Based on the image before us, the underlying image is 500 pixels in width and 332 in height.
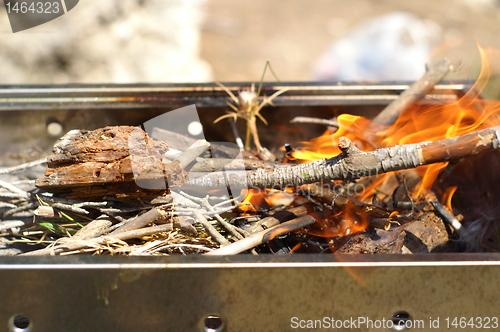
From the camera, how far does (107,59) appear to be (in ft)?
16.8

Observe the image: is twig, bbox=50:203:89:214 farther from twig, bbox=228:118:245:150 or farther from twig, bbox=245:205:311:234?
twig, bbox=228:118:245:150

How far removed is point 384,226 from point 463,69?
150 cm

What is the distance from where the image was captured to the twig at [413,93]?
2447 millimetres

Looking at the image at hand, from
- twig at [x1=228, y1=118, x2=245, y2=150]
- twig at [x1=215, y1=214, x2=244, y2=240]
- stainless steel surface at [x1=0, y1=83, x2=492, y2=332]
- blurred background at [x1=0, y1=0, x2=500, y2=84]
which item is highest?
blurred background at [x1=0, y1=0, x2=500, y2=84]

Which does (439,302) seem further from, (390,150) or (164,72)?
(164,72)

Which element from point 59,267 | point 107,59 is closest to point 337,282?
point 59,267

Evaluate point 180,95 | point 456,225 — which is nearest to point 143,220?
point 180,95

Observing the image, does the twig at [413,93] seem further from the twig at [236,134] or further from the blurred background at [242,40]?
the twig at [236,134]

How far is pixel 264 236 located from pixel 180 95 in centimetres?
131

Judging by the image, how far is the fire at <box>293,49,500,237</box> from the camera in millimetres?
1980

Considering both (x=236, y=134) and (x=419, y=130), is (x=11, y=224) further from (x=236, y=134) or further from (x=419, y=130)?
(x=419, y=130)

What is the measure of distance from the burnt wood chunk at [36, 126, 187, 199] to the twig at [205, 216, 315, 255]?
433mm

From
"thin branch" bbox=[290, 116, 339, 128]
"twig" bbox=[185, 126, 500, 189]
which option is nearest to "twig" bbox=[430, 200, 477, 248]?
"twig" bbox=[185, 126, 500, 189]

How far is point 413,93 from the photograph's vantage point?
249cm
